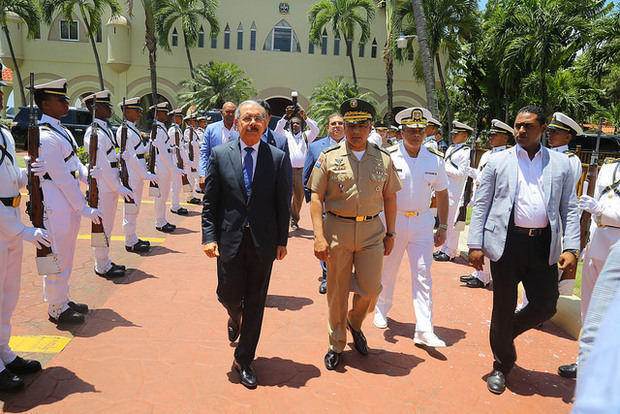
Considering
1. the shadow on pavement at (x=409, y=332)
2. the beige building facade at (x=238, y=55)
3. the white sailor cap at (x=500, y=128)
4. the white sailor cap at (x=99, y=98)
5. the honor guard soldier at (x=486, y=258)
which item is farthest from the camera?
the beige building facade at (x=238, y=55)

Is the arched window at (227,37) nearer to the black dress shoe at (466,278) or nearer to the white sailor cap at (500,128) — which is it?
the white sailor cap at (500,128)

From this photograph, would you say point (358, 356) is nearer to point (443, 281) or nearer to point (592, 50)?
point (443, 281)

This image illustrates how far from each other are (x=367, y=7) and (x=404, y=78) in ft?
21.3

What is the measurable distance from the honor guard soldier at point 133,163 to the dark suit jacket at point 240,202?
3.85 metres

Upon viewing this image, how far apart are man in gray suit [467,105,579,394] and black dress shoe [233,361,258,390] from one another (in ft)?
6.14

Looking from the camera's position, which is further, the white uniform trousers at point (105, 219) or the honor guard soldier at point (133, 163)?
the honor guard soldier at point (133, 163)

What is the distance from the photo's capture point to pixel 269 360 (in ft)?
13.2

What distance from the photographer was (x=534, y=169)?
367cm

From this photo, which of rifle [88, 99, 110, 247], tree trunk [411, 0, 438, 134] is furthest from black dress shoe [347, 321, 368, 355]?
tree trunk [411, 0, 438, 134]

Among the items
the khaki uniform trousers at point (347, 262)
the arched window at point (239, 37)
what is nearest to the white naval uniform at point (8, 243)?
the khaki uniform trousers at point (347, 262)

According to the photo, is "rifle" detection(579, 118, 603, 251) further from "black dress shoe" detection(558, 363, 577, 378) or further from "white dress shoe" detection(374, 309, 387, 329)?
"white dress shoe" detection(374, 309, 387, 329)

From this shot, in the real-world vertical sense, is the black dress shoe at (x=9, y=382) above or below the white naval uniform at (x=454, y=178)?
below

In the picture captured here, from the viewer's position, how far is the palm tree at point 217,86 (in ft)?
93.7

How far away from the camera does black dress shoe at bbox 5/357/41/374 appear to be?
3.51 metres
